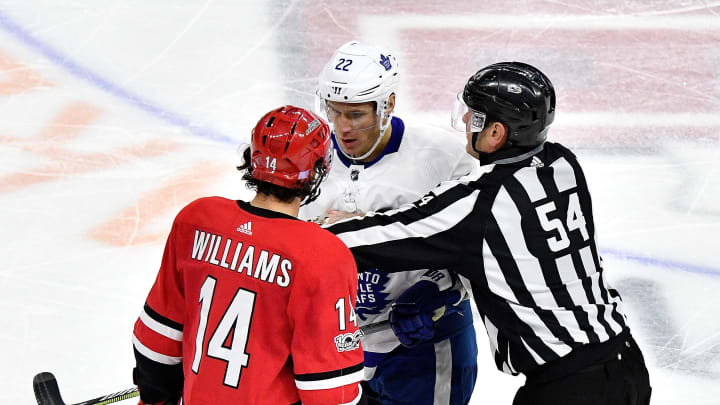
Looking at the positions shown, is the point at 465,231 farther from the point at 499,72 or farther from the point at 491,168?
the point at 499,72

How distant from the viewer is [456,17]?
5.70 metres

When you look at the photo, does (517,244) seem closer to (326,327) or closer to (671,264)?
(326,327)

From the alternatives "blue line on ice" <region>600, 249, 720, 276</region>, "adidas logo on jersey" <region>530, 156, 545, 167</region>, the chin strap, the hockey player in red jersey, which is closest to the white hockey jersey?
the chin strap

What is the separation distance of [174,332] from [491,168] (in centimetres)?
83

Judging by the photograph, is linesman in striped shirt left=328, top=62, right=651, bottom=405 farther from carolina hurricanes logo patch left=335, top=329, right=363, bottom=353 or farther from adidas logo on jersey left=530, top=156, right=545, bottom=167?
carolina hurricanes logo patch left=335, top=329, right=363, bottom=353

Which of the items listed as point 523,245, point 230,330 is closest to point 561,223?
point 523,245

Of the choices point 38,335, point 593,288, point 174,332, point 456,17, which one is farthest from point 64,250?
point 456,17

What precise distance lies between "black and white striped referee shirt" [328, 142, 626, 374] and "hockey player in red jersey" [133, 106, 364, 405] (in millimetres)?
276

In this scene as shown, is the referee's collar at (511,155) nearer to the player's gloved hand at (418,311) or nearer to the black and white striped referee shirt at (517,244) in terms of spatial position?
the black and white striped referee shirt at (517,244)

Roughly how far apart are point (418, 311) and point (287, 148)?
756 millimetres

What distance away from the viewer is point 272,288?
180cm

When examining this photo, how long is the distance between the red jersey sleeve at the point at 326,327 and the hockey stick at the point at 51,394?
1.03 m

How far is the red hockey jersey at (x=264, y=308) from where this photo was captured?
70.8 inches

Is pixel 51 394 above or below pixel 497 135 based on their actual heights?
below
